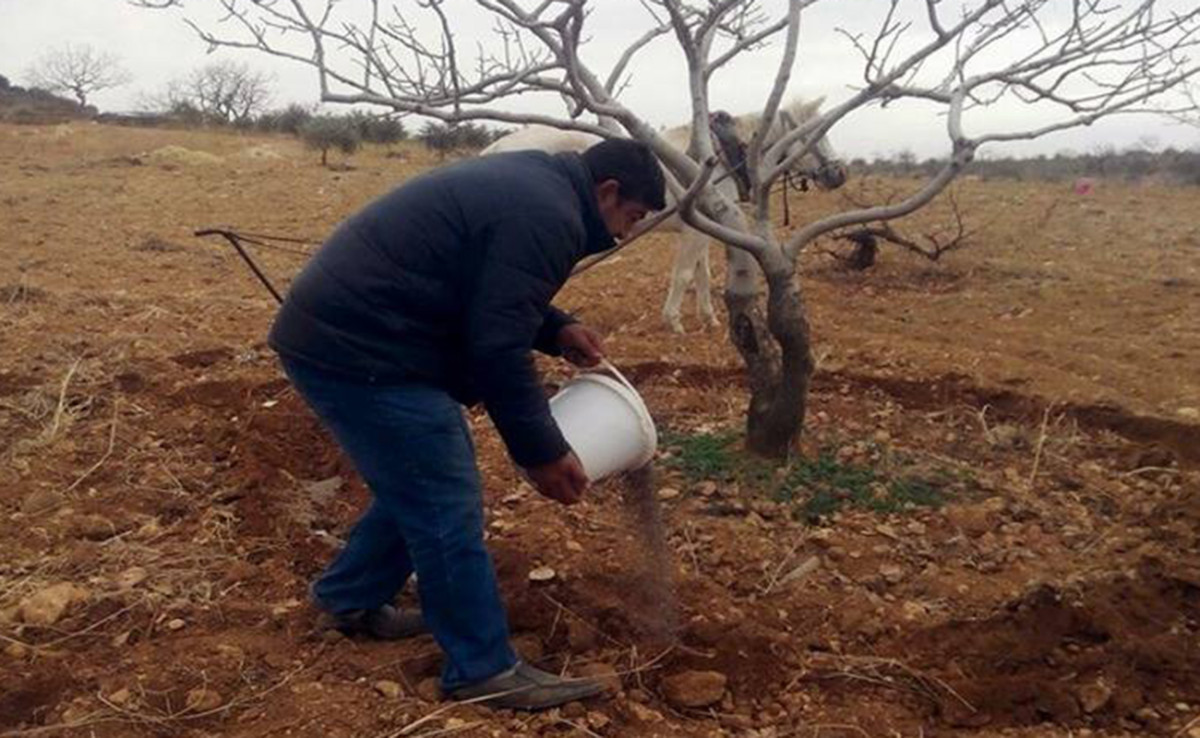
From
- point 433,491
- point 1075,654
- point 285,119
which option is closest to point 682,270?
point 1075,654

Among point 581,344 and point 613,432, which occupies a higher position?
point 581,344

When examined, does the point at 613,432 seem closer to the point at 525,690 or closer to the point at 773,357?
the point at 525,690

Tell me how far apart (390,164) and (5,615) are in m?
17.2

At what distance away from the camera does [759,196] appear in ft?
13.5

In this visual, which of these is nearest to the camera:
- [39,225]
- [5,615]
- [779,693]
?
[779,693]

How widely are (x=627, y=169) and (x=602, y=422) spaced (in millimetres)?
717

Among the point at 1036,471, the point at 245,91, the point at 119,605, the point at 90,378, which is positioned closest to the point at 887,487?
the point at 1036,471

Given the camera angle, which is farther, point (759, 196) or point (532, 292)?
point (759, 196)

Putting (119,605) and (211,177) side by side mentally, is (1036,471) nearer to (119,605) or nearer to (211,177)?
(119,605)

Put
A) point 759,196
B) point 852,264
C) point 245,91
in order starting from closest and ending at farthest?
point 759,196 < point 852,264 < point 245,91

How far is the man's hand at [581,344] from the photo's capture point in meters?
3.12

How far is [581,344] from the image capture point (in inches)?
123

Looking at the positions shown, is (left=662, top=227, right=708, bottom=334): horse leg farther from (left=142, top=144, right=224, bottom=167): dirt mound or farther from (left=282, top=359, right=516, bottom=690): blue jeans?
(left=142, top=144, right=224, bottom=167): dirt mound

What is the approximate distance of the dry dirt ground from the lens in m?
2.87
